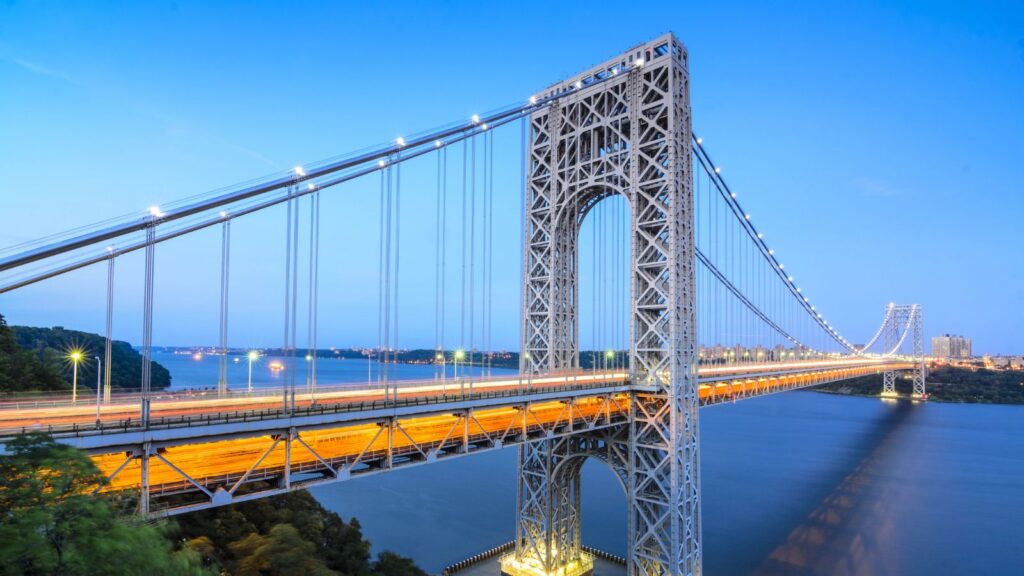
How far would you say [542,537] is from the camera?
1147 inches

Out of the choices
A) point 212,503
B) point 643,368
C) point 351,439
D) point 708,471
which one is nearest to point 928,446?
point 708,471

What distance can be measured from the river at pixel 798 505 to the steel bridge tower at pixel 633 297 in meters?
8.98

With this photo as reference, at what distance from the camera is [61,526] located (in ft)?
26.0

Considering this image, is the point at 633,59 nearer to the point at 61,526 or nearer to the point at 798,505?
the point at 61,526

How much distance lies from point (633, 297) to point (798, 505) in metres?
31.7

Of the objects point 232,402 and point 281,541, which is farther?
point 281,541

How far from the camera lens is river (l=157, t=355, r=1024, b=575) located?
35.7 metres

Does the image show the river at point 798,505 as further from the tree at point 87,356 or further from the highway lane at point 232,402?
the tree at point 87,356

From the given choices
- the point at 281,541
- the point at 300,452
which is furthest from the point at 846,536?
the point at 300,452

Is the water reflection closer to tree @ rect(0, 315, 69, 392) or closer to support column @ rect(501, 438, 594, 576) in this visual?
support column @ rect(501, 438, 594, 576)

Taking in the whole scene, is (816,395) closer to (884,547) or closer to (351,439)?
(884,547)

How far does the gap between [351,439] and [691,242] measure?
731 inches

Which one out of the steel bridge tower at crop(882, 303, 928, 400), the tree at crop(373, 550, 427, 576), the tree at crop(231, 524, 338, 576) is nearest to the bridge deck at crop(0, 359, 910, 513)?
the tree at crop(231, 524, 338, 576)

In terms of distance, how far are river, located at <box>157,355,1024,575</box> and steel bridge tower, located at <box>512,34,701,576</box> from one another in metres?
8.98
